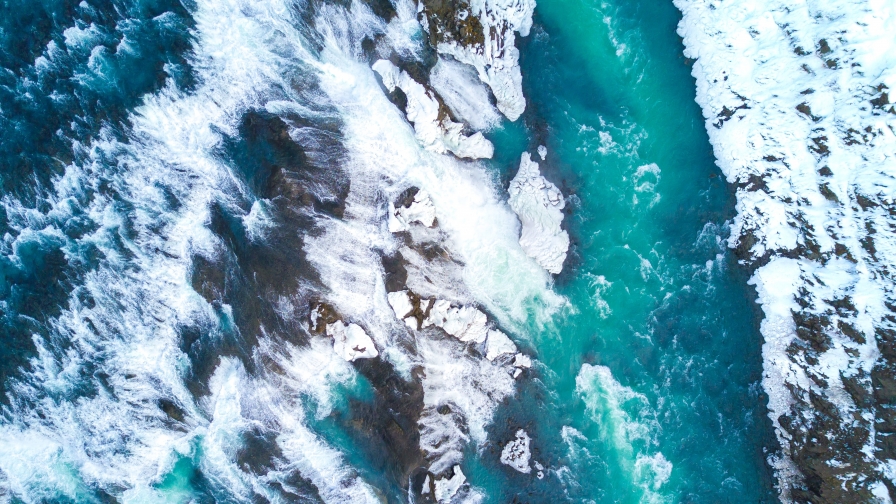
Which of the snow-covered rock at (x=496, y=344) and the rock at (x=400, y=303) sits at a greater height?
the rock at (x=400, y=303)

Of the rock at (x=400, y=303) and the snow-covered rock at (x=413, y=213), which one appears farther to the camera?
the rock at (x=400, y=303)

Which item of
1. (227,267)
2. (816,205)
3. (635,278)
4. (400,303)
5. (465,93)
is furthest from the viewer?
(635,278)

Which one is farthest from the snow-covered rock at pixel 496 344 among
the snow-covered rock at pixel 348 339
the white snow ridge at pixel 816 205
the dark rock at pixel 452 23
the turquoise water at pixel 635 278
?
the dark rock at pixel 452 23

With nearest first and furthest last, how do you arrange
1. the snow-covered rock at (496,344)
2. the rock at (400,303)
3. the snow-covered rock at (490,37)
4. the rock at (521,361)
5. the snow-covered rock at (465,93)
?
the snow-covered rock at (490,37)
the rock at (400,303)
the snow-covered rock at (465,93)
the snow-covered rock at (496,344)
the rock at (521,361)

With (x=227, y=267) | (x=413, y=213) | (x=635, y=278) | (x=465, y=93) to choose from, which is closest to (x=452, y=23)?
(x=465, y=93)

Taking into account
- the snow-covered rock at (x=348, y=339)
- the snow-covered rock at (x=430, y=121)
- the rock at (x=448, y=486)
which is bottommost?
the rock at (x=448, y=486)

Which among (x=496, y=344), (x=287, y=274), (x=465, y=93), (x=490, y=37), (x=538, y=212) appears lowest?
(x=496, y=344)

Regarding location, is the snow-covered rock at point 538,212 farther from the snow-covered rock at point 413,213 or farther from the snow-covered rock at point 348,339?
the snow-covered rock at point 348,339

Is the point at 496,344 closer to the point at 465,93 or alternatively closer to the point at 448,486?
the point at 448,486
